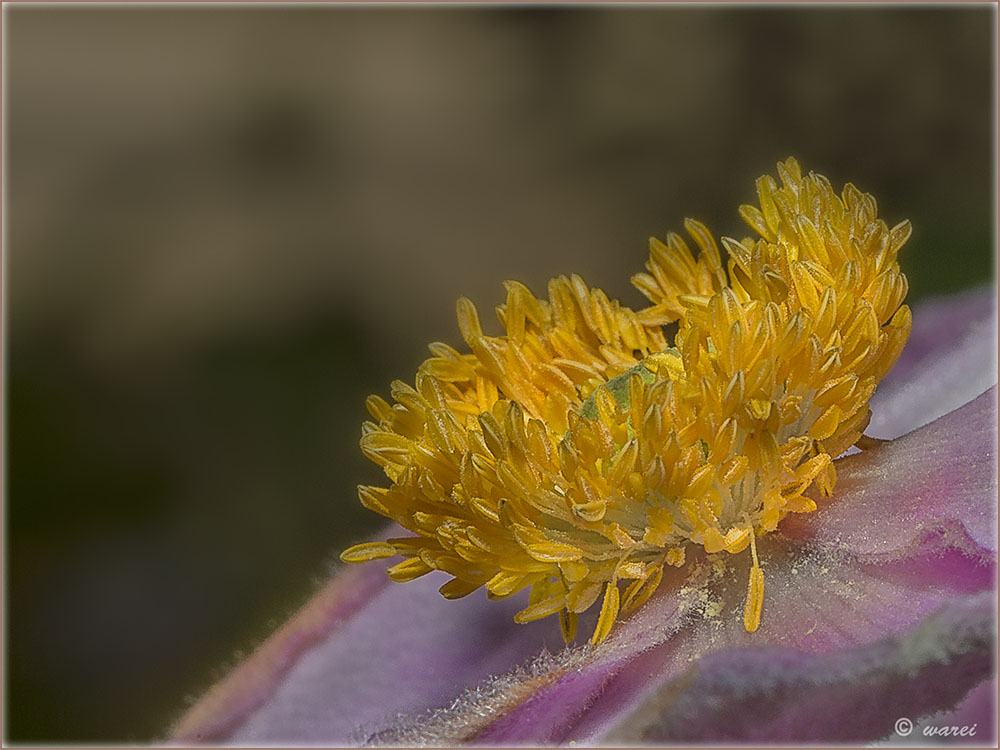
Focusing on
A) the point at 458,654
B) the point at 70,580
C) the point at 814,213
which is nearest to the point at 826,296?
the point at 814,213

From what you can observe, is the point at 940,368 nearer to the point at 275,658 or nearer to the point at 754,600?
the point at 754,600

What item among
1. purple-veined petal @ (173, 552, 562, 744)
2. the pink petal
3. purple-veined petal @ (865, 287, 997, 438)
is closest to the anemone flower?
the pink petal

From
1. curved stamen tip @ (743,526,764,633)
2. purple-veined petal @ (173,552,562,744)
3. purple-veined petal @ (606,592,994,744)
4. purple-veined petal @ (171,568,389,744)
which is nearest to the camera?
purple-veined petal @ (606,592,994,744)

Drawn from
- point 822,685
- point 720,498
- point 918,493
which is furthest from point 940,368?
point 822,685

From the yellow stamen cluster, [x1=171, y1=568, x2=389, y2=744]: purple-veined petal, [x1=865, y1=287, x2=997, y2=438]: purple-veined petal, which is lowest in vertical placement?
[x1=171, y1=568, x2=389, y2=744]: purple-veined petal

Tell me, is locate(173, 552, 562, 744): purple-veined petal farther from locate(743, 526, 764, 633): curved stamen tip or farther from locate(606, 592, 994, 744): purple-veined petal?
locate(606, 592, 994, 744): purple-veined petal

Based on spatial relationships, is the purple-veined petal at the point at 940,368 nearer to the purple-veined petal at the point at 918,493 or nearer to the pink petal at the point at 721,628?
the purple-veined petal at the point at 918,493

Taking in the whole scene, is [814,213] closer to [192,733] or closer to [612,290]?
[192,733]
